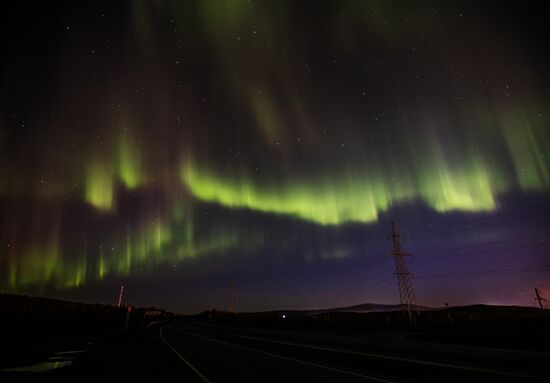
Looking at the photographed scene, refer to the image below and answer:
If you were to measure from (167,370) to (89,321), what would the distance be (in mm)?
37804

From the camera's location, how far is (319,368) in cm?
1193

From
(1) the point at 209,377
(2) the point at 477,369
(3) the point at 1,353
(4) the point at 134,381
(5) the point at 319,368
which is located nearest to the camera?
(4) the point at 134,381

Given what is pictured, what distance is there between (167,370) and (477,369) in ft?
34.8

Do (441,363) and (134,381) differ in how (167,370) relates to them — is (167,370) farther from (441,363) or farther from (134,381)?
(441,363)

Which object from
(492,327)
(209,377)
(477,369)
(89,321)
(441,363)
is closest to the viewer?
(209,377)

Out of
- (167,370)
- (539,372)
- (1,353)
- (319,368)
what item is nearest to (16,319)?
(1,353)

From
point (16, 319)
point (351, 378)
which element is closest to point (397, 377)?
point (351, 378)

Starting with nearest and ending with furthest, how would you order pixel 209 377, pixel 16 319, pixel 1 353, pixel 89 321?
pixel 209 377, pixel 1 353, pixel 16 319, pixel 89 321

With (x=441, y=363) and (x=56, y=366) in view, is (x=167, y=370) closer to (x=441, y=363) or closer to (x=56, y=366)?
(x=56, y=366)

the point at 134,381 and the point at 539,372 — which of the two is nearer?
the point at 134,381

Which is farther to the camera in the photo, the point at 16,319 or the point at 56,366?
the point at 16,319

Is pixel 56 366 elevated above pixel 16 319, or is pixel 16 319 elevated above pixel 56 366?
pixel 16 319

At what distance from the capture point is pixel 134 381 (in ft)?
31.3

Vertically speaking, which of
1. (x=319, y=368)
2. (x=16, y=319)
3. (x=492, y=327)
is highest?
(x=16, y=319)
